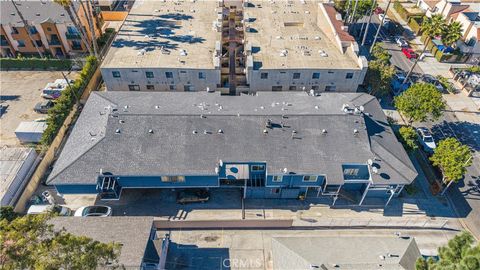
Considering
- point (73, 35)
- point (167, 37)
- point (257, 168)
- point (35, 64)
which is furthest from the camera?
point (73, 35)

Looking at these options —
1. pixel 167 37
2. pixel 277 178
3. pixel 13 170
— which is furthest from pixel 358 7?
pixel 13 170

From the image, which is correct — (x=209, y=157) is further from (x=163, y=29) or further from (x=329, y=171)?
(x=163, y=29)

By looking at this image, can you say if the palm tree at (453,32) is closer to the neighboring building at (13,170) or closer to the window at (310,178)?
the window at (310,178)

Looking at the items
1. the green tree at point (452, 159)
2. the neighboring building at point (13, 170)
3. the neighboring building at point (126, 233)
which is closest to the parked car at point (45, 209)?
the neighboring building at point (13, 170)

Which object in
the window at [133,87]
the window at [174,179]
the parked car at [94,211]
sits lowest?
the parked car at [94,211]

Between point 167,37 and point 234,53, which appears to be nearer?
point 167,37

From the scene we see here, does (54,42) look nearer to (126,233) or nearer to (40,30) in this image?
(40,30)

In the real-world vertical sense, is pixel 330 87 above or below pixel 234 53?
below
